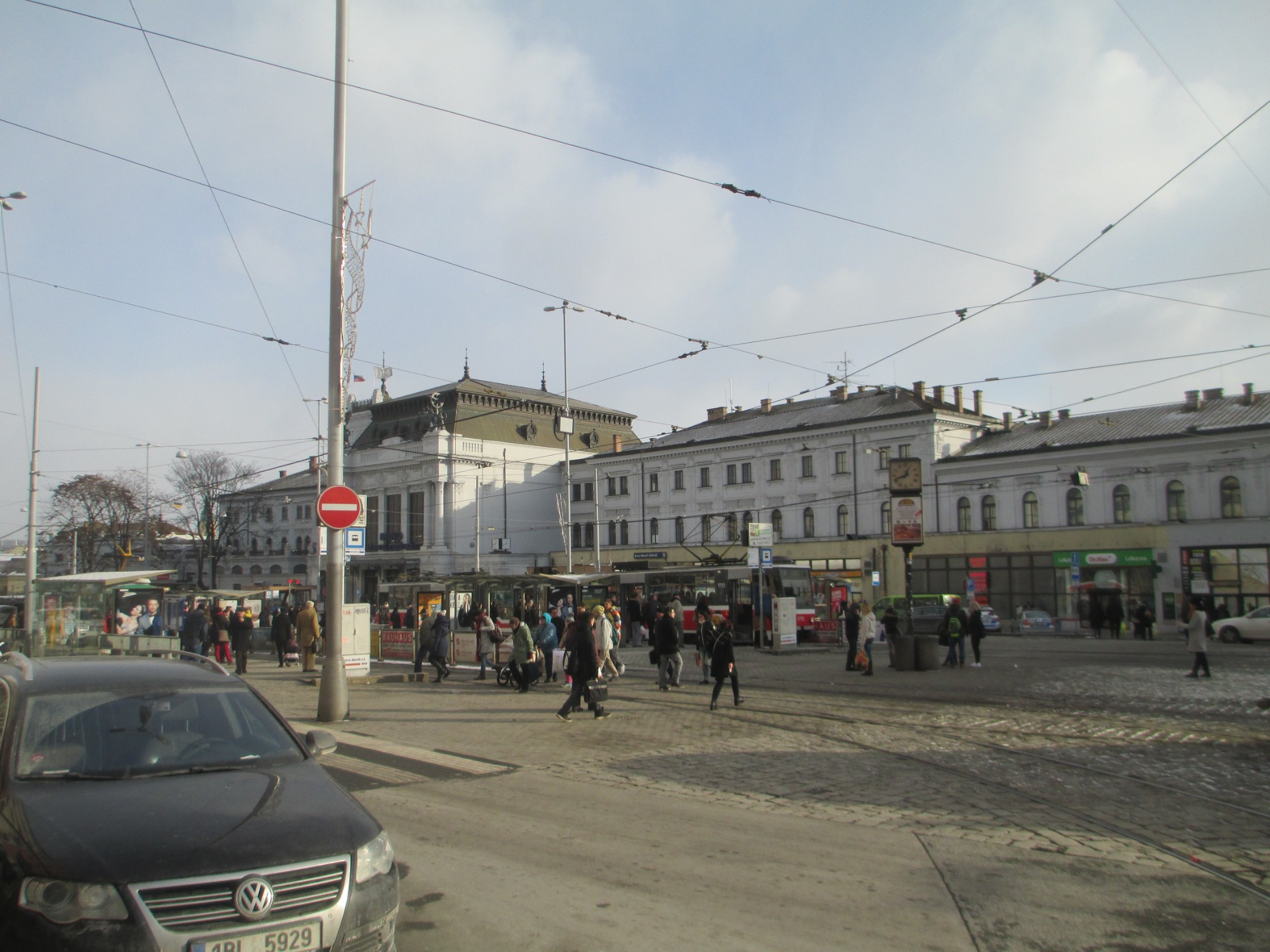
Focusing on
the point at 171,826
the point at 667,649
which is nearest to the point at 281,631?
the point at 667,649

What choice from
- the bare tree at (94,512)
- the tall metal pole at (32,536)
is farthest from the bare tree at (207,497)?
the tall metal pole at (32,536)

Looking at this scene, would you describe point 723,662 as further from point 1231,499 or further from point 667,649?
point 1231,499

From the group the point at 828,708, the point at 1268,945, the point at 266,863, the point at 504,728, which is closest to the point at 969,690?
the point at 828,708

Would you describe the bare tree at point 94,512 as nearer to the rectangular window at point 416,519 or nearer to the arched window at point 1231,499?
the rectangular window at point 416,519

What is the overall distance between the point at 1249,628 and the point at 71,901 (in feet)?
129

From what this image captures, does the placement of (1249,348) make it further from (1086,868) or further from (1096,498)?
(1096,498)

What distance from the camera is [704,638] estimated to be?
2069 cm

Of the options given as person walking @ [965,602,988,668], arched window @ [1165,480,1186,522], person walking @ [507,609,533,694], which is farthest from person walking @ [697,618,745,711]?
arched window @ [1165,480,1186,522]

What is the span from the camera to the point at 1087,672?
74.2ft

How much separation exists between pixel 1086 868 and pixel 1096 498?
147ft

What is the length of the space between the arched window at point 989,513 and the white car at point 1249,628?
15435 mm

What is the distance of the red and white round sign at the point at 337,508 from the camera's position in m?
14.0

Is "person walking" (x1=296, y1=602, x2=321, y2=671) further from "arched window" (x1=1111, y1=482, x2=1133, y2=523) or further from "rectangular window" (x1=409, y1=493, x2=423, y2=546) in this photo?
"rectangular window" (x1=409, y1=493, x2=423, y2=546)

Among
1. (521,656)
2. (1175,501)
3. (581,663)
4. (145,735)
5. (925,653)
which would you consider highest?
(1175,501)
